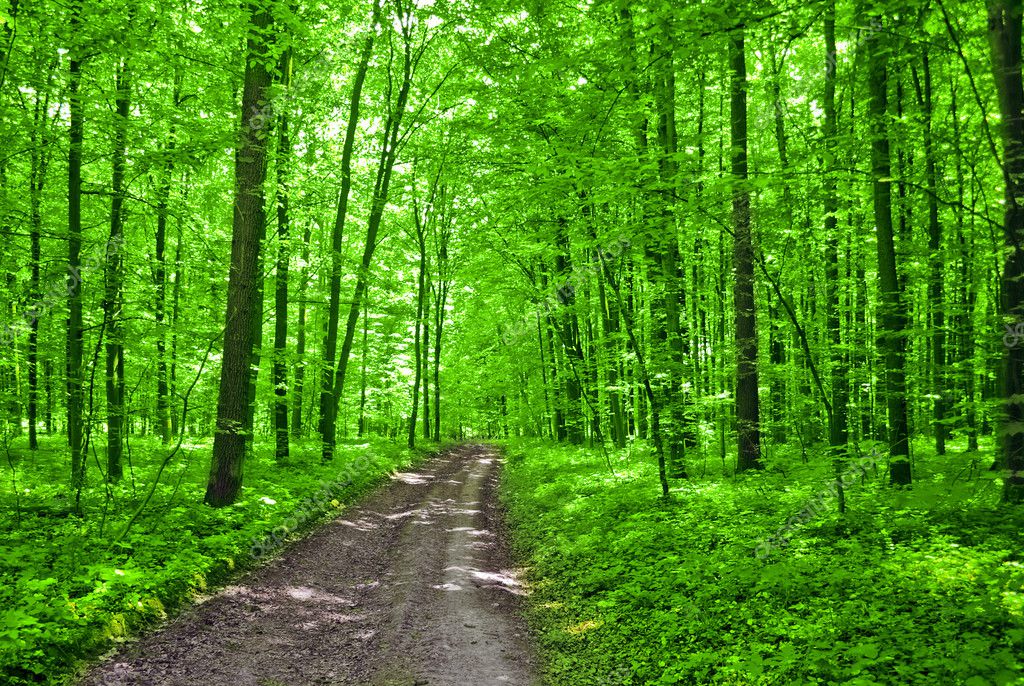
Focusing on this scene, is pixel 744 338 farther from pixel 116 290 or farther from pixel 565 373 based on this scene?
pixel 116 290

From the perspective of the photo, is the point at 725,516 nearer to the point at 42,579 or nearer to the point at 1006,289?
the point at 1006,289

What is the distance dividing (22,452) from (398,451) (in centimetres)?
1227

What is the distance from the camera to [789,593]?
6.06 metres

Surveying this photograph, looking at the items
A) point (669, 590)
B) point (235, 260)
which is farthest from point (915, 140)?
point (235, 260)

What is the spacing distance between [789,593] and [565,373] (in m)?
14.6

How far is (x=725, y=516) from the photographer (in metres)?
9.10

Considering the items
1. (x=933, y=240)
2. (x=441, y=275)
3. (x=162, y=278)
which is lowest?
(x=933, y=240)

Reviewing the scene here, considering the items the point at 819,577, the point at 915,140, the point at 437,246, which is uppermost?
the point at 437,246

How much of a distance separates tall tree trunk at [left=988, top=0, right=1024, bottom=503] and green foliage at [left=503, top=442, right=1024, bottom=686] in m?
0.97

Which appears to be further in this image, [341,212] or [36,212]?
[341,212]

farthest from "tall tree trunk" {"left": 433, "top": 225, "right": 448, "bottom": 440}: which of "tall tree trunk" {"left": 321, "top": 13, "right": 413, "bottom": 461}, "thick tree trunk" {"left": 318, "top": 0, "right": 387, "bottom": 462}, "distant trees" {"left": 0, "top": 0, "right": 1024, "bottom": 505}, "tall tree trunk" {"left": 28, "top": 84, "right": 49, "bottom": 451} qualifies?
"tall tree trunk" {"left": 28, "top": 84, "right": 49, "bottom": 451}

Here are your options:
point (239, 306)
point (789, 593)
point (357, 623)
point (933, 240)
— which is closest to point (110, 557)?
point (357, 623)

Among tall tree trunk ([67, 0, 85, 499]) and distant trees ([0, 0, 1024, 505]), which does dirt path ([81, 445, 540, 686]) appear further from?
tall tree trunk ([67, 0, 85, 499])

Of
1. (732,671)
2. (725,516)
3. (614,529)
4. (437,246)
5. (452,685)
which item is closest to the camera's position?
(732,671)
